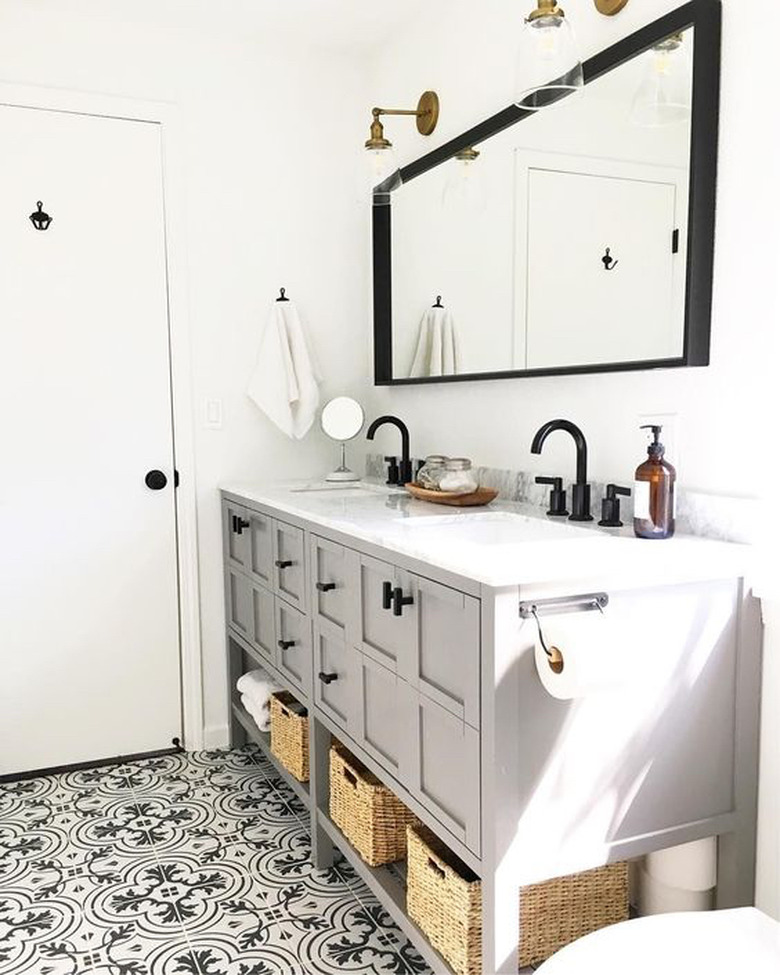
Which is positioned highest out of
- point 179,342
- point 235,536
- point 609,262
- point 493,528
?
point 609,262

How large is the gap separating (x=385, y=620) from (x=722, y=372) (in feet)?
2.67

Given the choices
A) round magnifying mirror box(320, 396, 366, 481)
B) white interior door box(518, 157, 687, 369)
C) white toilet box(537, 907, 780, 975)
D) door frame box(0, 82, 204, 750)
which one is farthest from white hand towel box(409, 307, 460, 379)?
white toilet box(537, 907, 780, 975)

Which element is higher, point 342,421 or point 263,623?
point 342,421

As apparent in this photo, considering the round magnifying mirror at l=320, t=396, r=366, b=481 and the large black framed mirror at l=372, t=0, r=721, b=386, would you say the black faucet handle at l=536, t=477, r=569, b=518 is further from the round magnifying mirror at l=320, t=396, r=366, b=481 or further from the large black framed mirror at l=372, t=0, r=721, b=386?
the round magnifying mirror at l=320, t=396, r=366, b=481

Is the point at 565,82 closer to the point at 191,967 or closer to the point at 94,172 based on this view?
the point at 94,172

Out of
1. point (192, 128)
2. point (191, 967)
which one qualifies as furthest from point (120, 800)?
point (192, 128)

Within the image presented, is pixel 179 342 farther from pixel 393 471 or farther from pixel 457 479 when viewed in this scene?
pixel 457 479

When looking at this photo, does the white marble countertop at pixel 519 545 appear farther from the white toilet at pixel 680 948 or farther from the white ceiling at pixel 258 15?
the white ceiling at pixel 258 15

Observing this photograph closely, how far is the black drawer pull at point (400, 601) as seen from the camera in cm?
154

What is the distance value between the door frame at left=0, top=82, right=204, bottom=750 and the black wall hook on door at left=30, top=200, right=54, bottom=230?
302mm

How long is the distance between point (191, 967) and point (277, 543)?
103 centimetres

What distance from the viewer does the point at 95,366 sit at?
2.70 m

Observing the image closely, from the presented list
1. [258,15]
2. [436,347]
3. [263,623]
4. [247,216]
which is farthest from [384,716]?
[258,15]

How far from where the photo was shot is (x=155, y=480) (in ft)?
9.17
